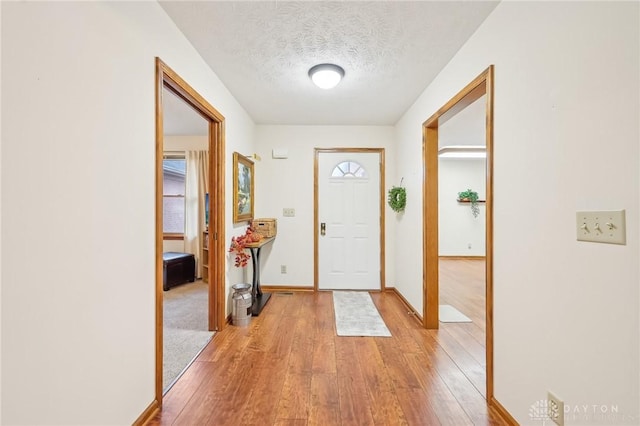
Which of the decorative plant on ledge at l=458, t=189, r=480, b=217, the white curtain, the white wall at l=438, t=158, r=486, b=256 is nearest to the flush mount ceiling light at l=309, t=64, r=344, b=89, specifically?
the white curtain

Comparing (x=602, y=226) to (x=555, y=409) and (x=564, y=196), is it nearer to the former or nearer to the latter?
(x=564, y=196)

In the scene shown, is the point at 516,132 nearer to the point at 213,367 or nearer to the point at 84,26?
the point at 84,26

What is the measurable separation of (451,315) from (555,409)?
201 cm

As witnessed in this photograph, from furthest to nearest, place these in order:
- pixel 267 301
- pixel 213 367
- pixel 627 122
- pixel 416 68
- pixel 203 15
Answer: pixel 267 301 < pixel 416 68 < pixel 213 367 < pixel 203 15 < pixel 627 122

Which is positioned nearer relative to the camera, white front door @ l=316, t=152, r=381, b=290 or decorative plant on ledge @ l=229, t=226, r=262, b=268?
decorative plant on ledge @ l=229, t=226, r=262, b=268

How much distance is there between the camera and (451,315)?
3.22m

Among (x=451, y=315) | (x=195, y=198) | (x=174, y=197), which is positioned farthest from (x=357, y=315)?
(x=174, y=197)

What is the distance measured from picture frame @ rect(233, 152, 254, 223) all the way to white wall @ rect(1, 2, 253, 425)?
1530 mm

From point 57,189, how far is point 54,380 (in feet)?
2.28

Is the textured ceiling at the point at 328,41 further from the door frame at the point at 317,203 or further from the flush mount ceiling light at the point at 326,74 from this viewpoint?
the door frame at the point at 317,203

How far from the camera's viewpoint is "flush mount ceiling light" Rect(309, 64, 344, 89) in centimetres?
238

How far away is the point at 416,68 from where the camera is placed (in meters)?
2.47

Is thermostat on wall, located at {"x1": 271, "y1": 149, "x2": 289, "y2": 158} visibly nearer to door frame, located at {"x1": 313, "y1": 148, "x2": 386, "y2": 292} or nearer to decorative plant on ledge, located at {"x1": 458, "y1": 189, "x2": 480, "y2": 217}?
door frame, located at {"x1": 313, "y1": 148, "x2": 386, "y2": 292}

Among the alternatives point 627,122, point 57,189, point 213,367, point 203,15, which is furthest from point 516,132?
point 213,367
